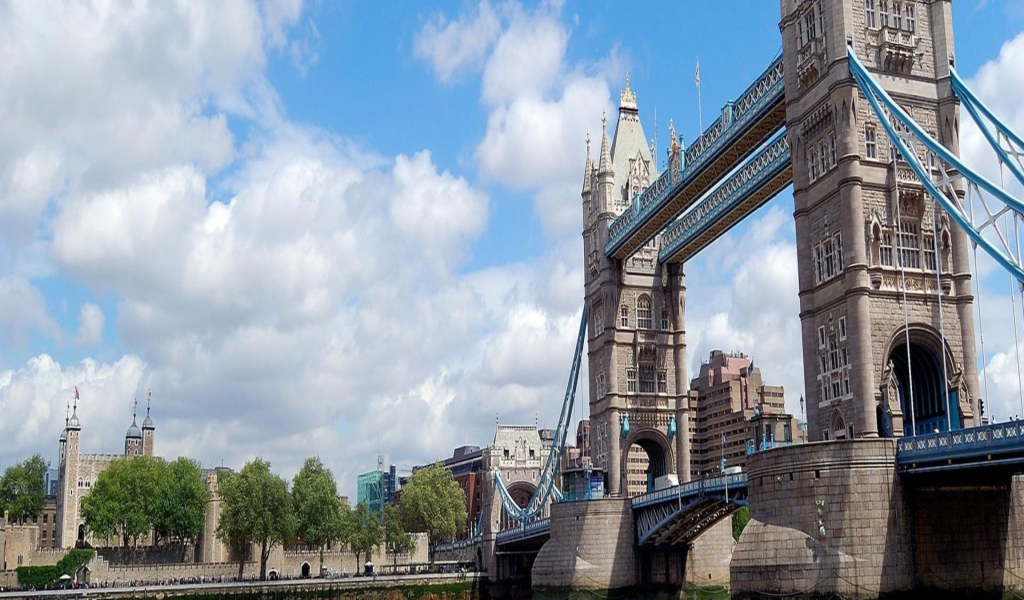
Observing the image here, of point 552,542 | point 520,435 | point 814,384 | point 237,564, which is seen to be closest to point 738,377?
point 520,435

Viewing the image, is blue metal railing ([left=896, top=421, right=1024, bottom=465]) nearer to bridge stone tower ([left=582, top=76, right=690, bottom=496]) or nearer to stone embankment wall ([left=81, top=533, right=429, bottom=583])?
bridge stone tower ([left=582, top=76, right=690, bottom=496])

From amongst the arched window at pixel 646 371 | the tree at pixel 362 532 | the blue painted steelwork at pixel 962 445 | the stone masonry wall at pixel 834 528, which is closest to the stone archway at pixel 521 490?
the tree at pixel 362 532

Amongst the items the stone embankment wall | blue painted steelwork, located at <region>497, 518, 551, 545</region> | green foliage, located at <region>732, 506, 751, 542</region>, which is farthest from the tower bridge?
the stone embankment wall

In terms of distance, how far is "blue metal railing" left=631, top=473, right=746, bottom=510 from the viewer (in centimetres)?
5162

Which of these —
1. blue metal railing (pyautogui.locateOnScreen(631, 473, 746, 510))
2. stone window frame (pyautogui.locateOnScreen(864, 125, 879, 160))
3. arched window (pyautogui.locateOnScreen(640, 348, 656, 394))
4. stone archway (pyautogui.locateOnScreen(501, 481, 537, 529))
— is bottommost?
blue metal railing (pyautogui.locateOnScreen(631, 473, 746, 510))

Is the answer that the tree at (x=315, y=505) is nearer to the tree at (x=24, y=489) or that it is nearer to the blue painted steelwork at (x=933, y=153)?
the tree at (x=24, y=489)

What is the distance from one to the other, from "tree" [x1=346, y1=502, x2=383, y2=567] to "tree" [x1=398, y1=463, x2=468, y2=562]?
859 cm

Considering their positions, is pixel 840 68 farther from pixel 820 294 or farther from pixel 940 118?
pixel 820 294

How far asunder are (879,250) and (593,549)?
26780 mm

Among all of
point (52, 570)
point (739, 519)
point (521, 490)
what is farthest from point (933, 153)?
point (521, 490)

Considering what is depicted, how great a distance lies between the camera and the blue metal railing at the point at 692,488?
169ft

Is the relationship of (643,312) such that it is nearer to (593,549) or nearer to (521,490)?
(593,549)

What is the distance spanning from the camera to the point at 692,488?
5650 cm

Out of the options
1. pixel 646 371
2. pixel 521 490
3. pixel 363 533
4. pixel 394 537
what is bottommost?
pixel 394 537
